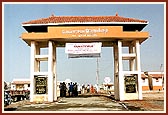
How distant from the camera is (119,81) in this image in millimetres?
20156

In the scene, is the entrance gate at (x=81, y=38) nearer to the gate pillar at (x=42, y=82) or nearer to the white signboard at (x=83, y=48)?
the gate pillar at (x=42, y=82)

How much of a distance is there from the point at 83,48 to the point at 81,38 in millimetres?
854

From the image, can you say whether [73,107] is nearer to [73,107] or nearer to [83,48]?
[73,107]

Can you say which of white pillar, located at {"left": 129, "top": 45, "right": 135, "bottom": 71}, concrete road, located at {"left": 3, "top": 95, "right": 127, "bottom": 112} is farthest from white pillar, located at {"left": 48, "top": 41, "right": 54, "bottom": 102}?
white pillar, located at {"left": 129, "top": 45, "right": 135, "bottom": 71}

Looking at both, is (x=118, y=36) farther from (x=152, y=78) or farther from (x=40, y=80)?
(x=152, y=78)

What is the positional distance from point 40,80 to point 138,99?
6.61 metres

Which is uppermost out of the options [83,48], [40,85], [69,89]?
[83,48]

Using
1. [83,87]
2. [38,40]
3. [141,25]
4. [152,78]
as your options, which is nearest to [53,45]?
[38,40]

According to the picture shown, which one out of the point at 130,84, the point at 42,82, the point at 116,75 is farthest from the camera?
the point at 116,75

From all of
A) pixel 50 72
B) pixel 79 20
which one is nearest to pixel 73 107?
pixel 50 72

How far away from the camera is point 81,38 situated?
19.7m

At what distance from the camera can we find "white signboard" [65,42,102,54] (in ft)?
66.4

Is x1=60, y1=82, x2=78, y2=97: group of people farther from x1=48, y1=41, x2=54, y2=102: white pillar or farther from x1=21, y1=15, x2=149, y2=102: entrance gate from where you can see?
x1=48, y1=41, x2=54, y2=102: white pillar

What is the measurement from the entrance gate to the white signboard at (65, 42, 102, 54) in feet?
0.91
